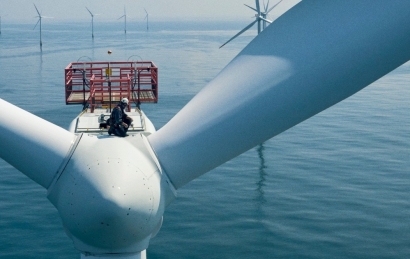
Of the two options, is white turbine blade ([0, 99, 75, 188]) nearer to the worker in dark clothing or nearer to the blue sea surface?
the blue sea surface

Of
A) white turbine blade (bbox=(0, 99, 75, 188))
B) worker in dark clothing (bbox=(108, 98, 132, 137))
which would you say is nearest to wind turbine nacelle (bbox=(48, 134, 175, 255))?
white turbine blade (bbox=(0, 99, 75, 188))

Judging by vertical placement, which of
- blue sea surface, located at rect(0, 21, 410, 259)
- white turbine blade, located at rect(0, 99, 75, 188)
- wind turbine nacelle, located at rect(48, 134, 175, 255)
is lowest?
blue sea surface, located at rect(0, 21, 410, 259)

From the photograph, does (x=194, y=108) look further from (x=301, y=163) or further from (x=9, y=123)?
(x=301, y=163)

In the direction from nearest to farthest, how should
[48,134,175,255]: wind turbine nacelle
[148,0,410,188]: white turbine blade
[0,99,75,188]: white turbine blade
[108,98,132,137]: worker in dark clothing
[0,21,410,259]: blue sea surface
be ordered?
[148,0,410,188]: white turbine blade → [48,134,175,255]: wind turbine nacelle → [0,99,75,188]: white turbine blade → [108,98,132,137]: worker in dark clothing → [0,21,410,259]: blue sea surface

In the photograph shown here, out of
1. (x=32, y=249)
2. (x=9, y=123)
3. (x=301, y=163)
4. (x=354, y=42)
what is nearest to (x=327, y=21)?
(x=354, y=42)

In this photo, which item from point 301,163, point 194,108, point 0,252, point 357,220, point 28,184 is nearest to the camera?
point 194,108

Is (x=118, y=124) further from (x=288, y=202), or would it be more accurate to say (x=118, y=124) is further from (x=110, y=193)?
(x=288, y=202)

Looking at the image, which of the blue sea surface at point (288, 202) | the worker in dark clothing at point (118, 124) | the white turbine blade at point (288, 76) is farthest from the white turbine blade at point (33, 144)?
the worker in dark clothing at point (118, 124)
